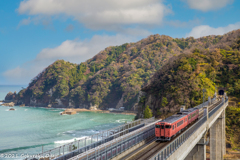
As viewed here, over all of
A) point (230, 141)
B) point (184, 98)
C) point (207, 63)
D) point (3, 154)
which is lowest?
point (3, 154)

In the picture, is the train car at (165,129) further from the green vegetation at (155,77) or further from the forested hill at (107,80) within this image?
the forested hill at (107,80)

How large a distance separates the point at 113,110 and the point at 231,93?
290ft

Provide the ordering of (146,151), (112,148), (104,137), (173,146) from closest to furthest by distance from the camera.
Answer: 1. (173,146)
2. (112,148)
3. (146,151)
4. (104,137)

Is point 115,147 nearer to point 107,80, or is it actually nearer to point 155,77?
point 155,77

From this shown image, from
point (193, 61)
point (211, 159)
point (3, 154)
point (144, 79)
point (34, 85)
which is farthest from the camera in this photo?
point (34, 85)

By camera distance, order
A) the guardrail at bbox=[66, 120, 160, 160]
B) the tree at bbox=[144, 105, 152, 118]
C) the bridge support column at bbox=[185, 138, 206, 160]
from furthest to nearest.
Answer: the tree at bbox=[144, 105, 152, 118], the bridge support column at bbox=[185, 138, 206, 160], the guardrail at bbox=[66, 120, 160, 160]

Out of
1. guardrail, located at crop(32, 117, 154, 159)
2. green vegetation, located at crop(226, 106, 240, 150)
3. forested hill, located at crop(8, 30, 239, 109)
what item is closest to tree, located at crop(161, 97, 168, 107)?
green vegetation, located at crop(226, 106, 240, 150)

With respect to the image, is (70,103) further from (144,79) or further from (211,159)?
(211,159)

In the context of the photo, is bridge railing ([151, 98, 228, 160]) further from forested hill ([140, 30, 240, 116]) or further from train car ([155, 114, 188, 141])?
forested hill ([140, 30, 240, 116])

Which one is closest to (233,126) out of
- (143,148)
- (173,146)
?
(143,148)

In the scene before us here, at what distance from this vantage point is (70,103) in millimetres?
163875

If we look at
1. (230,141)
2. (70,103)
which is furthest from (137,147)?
(70,103)

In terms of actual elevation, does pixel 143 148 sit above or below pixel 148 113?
above

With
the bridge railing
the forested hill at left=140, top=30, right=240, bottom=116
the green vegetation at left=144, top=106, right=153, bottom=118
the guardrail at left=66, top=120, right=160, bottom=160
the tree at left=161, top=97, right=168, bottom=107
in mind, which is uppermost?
the forested hill at left=140, top=30, right=240, bottom=116
